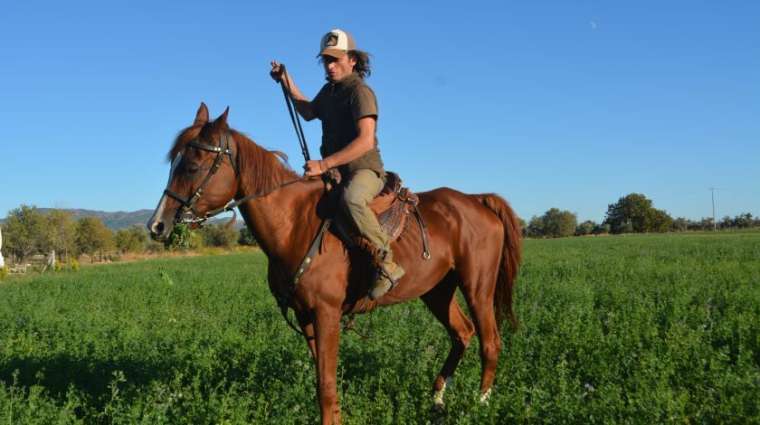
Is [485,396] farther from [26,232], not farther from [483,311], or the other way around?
[26,232]

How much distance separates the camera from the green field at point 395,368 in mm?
4770

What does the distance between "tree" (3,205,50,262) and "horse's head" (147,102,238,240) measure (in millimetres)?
76375

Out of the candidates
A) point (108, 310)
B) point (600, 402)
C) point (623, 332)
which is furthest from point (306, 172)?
point (108, 310)

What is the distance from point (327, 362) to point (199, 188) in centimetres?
167

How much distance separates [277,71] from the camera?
5395mm

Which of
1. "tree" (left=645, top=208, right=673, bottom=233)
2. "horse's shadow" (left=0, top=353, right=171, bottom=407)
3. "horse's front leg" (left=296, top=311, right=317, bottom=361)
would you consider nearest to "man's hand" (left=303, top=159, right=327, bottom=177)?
"horse's front leg" (left=296, top=311, right=317, bottom=361)

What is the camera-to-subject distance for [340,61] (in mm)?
4859

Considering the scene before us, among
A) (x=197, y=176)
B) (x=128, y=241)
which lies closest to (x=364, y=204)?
(x=197, y=176)

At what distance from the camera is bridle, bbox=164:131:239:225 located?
14.1 feet

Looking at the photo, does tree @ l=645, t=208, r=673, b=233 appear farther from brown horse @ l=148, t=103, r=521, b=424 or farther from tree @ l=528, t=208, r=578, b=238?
brown horse @ l=148, t=103, r=521, b=424

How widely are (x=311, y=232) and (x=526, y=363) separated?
3137 mm

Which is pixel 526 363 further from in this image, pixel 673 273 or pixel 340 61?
pixel 673 273

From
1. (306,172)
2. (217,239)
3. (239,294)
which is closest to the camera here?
(306,172)

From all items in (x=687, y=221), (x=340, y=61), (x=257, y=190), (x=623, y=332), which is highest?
(x=687, y=221)
